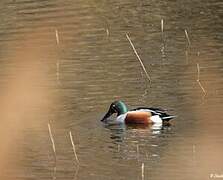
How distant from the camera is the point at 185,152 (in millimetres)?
13016

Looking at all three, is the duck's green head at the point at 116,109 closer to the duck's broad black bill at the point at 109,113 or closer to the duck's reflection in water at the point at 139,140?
the duck's broad black bill at the point at 109,113

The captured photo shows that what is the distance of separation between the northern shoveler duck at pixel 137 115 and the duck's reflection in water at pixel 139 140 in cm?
8

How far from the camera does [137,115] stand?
50.5 feet

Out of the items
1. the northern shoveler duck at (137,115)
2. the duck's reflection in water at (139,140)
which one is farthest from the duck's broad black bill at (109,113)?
the duck's reflection in water at (139,140)

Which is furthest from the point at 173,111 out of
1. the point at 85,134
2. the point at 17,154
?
the point at 17,154

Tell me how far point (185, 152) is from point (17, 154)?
227 centimetres

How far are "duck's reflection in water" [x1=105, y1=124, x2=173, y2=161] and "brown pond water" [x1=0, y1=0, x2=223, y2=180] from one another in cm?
2

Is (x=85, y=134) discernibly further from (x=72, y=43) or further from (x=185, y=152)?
(x=72, y=43)

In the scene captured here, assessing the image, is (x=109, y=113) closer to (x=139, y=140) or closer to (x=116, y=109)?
(x=116, y=109)

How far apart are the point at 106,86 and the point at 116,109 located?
1.59 metres

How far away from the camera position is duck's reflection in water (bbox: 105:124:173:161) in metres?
13.1

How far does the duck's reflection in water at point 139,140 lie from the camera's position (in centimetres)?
1312

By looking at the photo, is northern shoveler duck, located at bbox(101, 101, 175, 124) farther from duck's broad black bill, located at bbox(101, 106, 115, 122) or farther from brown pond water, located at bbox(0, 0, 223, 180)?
brown pond water, located at bbox(0, 0, 223, 180)

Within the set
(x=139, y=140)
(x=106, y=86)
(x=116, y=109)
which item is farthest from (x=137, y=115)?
(x=106, y=86)
